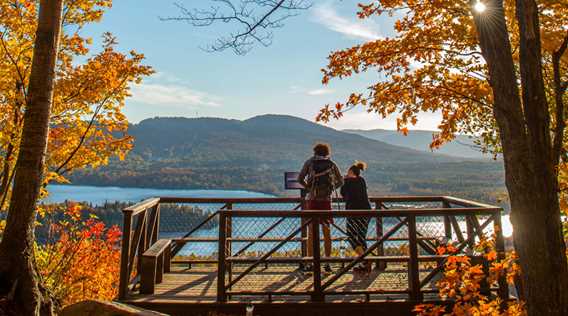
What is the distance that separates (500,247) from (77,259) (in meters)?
15.9

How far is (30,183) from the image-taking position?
3.74m

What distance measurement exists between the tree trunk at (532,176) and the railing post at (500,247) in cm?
206

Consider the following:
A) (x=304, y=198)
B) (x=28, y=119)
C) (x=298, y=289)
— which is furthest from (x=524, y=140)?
(x=28, y=119)

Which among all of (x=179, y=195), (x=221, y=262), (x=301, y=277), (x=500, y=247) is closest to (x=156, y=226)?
(x=221, y=262)

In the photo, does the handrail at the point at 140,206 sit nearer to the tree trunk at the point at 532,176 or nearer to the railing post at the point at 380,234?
the railing post at the point at 380,234

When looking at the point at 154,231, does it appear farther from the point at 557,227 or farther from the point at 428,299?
A: the point at 557,227

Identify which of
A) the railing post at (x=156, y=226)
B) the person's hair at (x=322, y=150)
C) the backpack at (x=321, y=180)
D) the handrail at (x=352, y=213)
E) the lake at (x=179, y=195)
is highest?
the person's hair at (x=322, y=150)

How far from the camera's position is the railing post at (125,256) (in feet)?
16.0

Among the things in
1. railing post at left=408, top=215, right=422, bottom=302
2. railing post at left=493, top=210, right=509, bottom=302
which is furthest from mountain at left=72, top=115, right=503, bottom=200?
railing post at left=408, top=215, right=422, bottom=302

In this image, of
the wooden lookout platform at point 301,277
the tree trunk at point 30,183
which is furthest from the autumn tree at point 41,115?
the wooden lookout platform at point 301,277

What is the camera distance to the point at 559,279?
109 inches

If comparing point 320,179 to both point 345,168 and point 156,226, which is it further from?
point 345,168

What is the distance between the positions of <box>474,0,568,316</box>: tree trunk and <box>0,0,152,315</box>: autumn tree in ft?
14.7

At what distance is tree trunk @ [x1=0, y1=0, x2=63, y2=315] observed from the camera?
3.48 metres
